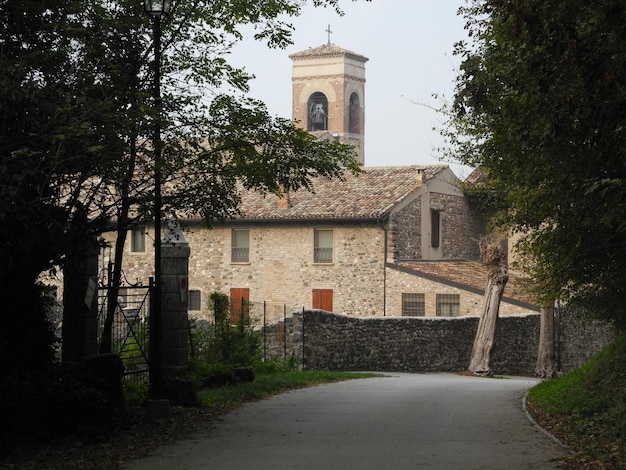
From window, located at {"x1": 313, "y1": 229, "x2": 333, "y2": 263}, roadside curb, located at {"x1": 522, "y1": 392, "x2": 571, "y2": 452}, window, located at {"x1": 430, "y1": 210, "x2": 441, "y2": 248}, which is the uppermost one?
window, located at {"x1": 430, "y1": 210, "x2": 441, "y2": 248}

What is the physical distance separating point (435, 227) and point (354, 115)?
38.9 m

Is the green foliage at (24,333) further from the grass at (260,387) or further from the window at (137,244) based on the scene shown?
the window at (137,244)

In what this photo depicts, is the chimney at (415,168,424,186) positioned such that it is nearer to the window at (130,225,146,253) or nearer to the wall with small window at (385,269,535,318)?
the wall with small window at (385,269,535,318)

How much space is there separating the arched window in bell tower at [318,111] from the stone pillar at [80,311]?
222 ft

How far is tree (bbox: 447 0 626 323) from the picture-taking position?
9.89 meters

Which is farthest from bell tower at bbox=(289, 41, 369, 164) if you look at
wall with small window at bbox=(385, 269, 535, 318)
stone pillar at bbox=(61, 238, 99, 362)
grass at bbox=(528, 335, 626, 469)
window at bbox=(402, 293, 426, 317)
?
stone pillar at bbox=(61, 238, 99, 362)

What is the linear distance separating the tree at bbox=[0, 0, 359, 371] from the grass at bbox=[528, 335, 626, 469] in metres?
4.93

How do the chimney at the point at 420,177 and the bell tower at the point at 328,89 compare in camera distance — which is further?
the bell tower at the point at 328,89

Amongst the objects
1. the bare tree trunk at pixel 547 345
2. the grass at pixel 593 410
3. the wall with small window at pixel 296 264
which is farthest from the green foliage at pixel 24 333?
the wall with small window at pixel 296 264

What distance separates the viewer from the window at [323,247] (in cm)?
4188

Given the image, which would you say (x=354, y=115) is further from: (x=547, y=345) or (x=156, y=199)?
(x=156, y=199)

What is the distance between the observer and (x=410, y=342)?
1297 inches

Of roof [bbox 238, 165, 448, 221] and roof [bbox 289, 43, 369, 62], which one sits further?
roof [bbox 289, 43, 369, 62]

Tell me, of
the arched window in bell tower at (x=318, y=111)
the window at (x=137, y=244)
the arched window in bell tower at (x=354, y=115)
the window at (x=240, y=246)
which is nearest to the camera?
the window at (x=240, y=246)
